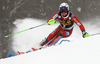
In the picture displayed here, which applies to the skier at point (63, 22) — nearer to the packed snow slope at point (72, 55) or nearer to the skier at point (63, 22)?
the skier at point (63, 22)

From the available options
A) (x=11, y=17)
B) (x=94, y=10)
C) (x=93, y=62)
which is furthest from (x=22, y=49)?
(x=94, y=10)

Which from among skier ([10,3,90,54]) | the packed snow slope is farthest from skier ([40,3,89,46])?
the packed snow slope

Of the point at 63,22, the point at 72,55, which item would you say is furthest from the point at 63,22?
the point at 72,55

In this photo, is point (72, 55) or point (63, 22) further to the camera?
point (63, 22)

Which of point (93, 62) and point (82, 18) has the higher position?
point (93, 62)

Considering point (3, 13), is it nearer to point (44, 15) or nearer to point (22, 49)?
point (44, 15)

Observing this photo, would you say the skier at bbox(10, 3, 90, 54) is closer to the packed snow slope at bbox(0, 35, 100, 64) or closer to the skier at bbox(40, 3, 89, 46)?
the skier at bbox(40, 3, 89, 46)

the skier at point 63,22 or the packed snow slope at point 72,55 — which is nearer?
the packed snow slope at point 72,55

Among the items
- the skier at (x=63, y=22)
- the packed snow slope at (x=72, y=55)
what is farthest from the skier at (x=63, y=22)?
the packed snow slope at (x=72, y=55)

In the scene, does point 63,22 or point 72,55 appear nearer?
point 72,55

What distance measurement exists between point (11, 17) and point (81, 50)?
1467cm

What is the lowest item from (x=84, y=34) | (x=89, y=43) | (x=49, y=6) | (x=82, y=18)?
(x=82, y=18)

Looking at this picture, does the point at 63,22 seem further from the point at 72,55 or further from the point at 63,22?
the point at 72,55

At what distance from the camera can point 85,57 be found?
7.13 ft
